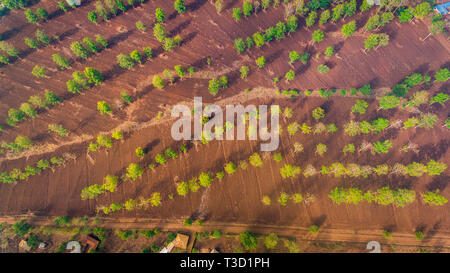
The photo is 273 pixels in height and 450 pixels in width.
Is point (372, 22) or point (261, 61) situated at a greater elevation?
point (372, 22)

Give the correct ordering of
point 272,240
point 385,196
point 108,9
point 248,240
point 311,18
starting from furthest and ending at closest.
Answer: point 108,9
point 311,18
point 385,196
point 248,240
point 272,240

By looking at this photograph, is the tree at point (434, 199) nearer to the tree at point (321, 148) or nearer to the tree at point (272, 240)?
the tree at point (321, 148)

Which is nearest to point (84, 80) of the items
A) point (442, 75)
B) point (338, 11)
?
point (338, 11)

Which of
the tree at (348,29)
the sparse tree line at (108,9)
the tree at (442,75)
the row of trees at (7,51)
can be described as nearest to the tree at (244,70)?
the tree at (348,29)

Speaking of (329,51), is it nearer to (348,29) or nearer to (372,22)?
(348,29)

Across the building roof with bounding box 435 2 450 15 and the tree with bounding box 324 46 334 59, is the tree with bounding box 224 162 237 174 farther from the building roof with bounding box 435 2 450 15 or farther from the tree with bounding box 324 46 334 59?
the building roof with bounding box 435 2 450 15
